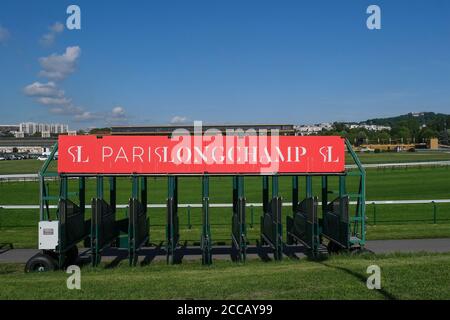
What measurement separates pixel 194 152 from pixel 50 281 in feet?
15.7

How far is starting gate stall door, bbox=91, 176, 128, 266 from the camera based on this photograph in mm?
11288

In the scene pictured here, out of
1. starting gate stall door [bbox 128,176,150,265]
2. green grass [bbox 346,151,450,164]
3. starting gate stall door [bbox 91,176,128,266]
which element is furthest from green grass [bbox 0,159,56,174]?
starting gate stall door [bbox 128,176,150,265]

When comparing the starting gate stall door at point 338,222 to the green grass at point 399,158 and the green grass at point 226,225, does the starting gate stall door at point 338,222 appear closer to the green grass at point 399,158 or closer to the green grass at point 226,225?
the green grass at point 226,225

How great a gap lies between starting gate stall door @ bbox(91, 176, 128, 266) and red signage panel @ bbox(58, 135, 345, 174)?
2.61ft

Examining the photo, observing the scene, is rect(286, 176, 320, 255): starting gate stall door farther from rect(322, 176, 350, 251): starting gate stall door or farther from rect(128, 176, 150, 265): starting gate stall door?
rect(128, 176, 150, 265): starting gate stall door

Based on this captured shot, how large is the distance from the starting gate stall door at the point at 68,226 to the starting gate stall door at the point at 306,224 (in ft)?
18.1

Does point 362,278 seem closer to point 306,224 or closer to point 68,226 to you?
point 306,224

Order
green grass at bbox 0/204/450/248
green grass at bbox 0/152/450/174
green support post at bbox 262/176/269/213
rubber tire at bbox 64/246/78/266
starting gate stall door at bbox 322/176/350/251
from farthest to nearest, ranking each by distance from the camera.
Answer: green grass at bbox 0/152/450/174, green grass at bbox 0/204/450/248, green support post at bbox 262/176/269/213, rubber tire at bbox 64/246/78/266, starting gate stall door at bbox 322/176/350/251

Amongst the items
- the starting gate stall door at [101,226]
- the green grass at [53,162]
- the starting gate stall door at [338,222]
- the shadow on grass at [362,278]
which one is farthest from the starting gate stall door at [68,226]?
the green grass at [53,162]

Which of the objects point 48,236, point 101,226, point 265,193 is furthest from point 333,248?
point 48,236

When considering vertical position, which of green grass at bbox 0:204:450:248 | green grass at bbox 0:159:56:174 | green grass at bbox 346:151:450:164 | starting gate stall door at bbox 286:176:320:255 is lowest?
green grass at bbox 0:159:56:174

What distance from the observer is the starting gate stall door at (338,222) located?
37.4 feet

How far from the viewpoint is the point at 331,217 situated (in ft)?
41.2
